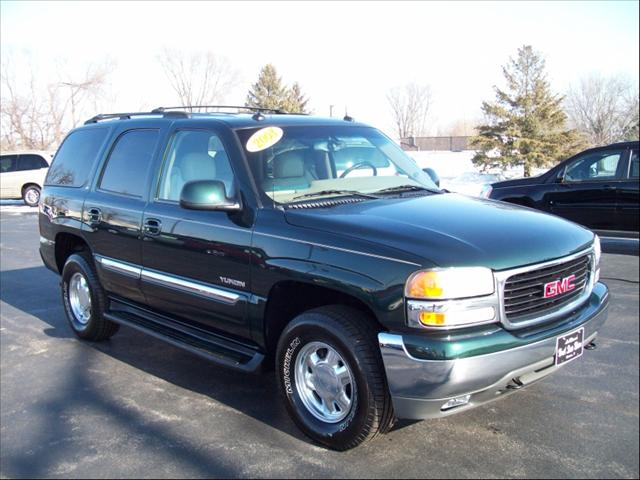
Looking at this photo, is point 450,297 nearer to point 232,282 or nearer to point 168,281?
point 232,282

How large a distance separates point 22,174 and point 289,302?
65.8 feet

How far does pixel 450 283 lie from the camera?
2.91 metres

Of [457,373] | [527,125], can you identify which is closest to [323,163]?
[457,373]

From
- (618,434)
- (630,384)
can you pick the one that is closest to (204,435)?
(618,434)

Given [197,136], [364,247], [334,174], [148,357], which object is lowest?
[148,357]

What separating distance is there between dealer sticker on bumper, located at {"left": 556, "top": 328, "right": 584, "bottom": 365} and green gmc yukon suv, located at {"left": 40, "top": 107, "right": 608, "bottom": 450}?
1 centimetres

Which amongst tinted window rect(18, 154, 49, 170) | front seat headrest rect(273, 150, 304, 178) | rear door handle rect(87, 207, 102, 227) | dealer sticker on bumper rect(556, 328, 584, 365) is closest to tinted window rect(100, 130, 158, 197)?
rear door handle rect(87, 207, 102, 227)

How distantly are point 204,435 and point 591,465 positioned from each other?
216 centimetres

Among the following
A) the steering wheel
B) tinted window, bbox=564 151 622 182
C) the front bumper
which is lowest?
the front bumper

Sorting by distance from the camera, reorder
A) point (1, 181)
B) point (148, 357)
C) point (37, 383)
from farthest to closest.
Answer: point (1, 181)
point (148, 357)
point (37, 383)

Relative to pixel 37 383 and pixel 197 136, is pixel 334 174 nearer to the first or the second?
pixel 197 136

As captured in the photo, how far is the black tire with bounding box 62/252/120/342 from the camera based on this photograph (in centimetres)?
533

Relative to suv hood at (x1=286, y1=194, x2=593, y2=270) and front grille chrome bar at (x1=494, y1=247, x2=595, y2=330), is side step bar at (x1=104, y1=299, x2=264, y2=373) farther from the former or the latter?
front grille chrome bar at (x1=494, y1=247, x2=595, y2=330)

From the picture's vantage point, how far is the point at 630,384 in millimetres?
3732
